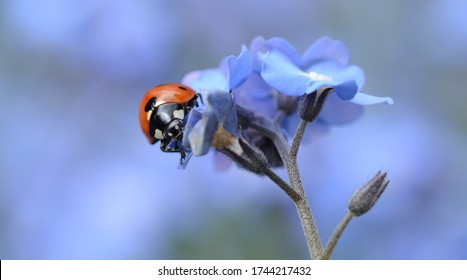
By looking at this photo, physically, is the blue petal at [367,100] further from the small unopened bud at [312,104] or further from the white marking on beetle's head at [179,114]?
the white marking on beetle's head at [179,114]

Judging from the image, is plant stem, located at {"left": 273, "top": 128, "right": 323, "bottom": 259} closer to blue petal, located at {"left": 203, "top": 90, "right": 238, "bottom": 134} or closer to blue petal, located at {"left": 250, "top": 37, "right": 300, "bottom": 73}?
blue petal, located at {"left": 203, "top": 90, "right": 238, "bottom": 134}

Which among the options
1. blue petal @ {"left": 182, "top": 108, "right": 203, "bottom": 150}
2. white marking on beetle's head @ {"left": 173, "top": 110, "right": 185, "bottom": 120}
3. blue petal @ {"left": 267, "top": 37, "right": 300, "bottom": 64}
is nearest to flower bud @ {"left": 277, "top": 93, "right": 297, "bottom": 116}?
blue petal @ {"left": 267, "top": 37, "right": 300, "bottom": 64}

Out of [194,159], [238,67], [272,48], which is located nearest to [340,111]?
[272,48]

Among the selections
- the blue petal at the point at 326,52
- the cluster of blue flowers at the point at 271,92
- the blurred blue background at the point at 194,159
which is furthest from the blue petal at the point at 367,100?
the blurred blue background at the point at 194,159

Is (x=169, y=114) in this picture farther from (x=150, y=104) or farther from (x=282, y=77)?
(x=282, y=77)
